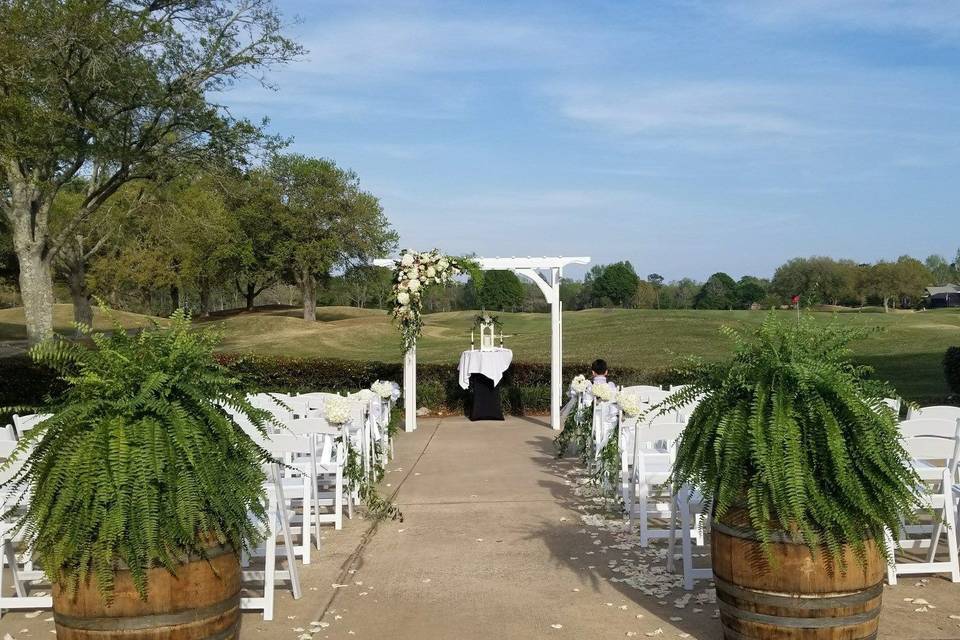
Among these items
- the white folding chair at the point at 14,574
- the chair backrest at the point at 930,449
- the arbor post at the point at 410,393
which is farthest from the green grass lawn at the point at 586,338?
the white folding chair at the point at 14,574

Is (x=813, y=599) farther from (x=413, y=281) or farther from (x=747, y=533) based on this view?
(x=413, y=281)

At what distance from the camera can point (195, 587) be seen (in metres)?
4.12

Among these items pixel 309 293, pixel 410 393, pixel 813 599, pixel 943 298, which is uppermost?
pixel 309 293

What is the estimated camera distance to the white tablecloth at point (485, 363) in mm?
15484

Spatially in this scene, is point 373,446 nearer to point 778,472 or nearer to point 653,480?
point 653,480

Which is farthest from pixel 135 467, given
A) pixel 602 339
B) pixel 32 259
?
pixel 602 339

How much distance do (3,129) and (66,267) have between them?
27.0 m

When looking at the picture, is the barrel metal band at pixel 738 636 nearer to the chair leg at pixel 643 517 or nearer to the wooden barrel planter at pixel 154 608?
the chair leg at pixel 643 517

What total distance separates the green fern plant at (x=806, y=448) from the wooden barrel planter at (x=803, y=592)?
82 millimetres

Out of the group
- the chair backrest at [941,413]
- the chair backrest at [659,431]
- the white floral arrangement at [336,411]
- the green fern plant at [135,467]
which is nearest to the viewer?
the green fern plant at [135,467]

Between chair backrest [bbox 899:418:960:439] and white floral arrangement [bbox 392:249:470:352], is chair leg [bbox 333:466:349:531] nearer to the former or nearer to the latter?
chair backrest [bbox 899:418:960:439]

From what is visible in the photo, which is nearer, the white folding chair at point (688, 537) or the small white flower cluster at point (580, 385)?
the white folding chair at point (688, 537)

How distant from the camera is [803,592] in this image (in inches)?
168

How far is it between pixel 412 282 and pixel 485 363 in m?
2.08
